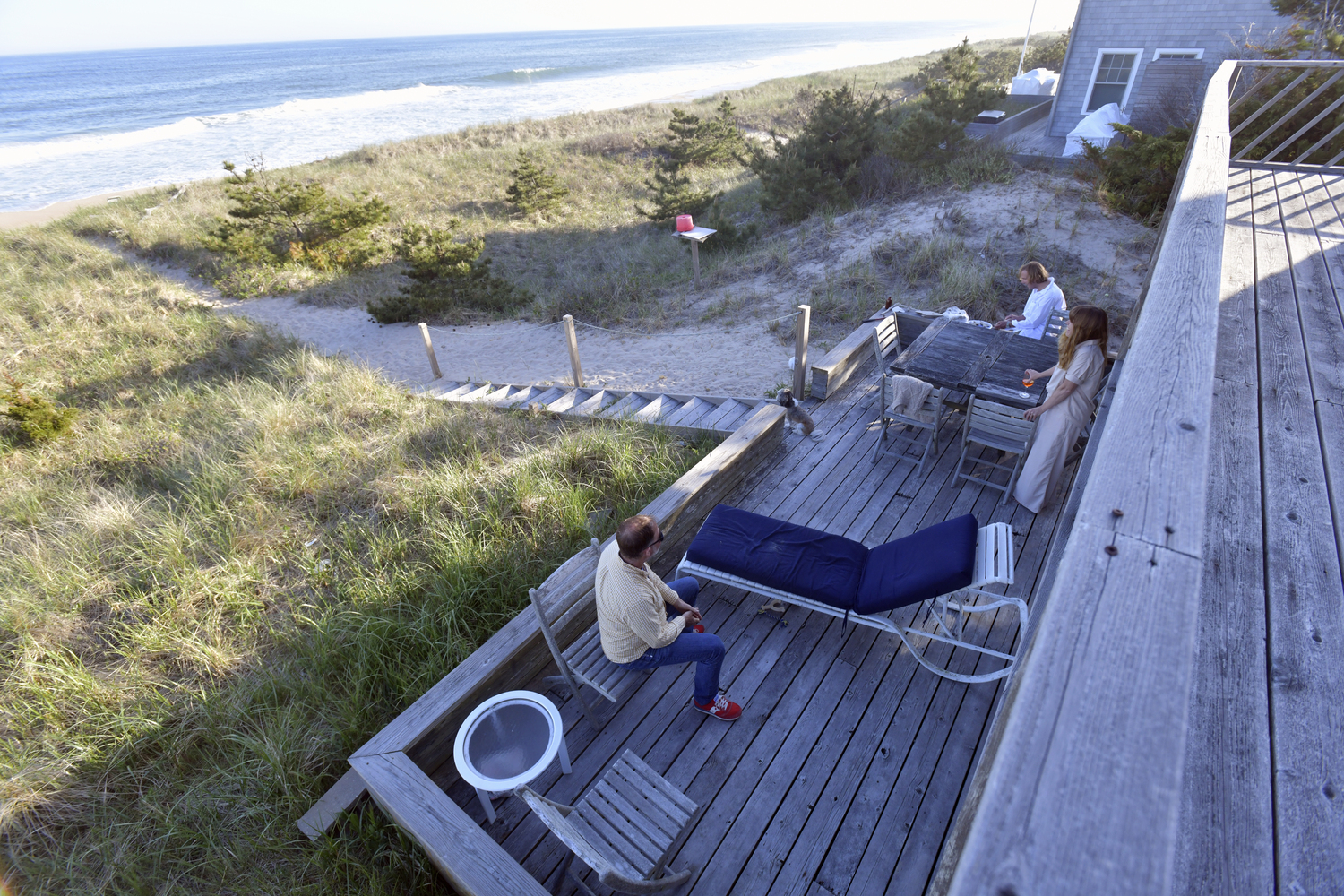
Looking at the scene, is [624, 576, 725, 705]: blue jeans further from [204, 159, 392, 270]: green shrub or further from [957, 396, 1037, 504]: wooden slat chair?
[204, 159, 392, 270]: green shrub

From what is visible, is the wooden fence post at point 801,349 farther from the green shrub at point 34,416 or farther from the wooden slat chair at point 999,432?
the green shrub at point 34,416

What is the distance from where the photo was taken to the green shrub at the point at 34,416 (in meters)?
7.00

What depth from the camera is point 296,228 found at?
686 inches

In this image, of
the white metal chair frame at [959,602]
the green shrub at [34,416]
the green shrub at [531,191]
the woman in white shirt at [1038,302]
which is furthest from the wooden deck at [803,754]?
the green shrub at [531,191]

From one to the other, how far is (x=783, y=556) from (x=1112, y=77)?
2055cm

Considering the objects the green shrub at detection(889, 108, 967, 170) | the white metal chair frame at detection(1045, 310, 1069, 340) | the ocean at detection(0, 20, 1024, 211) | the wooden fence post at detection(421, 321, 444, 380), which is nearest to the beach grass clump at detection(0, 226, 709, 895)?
the wooden fence post at detection(421, 321, 444, 380)

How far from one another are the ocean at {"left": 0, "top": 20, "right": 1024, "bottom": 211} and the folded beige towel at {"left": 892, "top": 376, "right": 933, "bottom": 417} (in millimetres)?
40025

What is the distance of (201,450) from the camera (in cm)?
615

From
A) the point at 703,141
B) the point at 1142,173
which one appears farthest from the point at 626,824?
the point at 703,141

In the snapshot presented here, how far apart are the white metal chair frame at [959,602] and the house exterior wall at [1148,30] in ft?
59.2

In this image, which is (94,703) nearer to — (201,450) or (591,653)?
(591,653)

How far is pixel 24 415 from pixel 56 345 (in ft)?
15.9

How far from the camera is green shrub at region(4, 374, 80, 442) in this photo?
7.00 meters

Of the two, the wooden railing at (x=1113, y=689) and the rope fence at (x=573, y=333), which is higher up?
the wooden railing at (x=1113, y=689)
